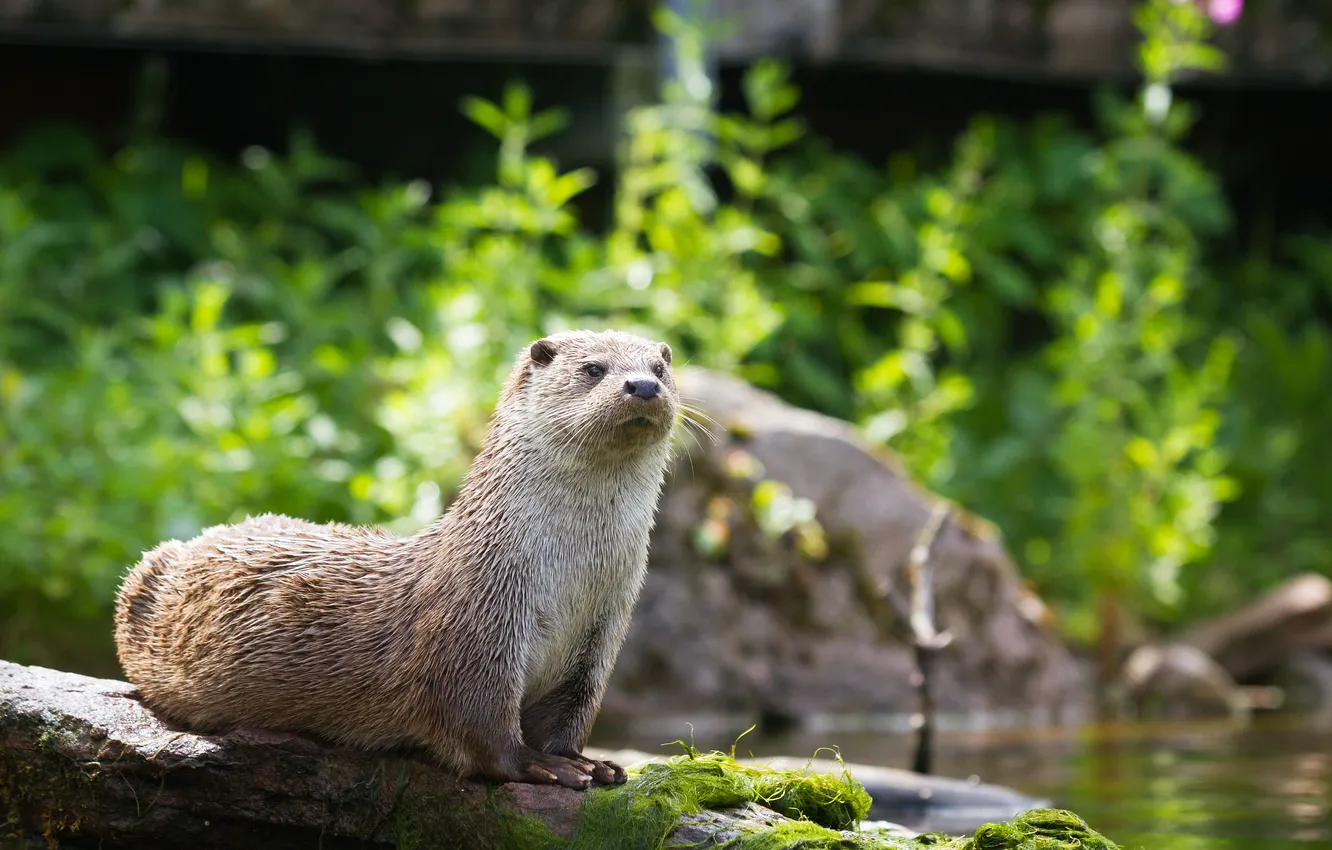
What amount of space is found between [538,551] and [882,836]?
105cm

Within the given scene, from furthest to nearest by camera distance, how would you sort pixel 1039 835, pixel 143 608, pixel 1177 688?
pixel 1177 688, pixel 143 608, pixel 1039 835

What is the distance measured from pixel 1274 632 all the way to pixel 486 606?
7511mm

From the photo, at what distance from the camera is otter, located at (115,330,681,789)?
149 inches

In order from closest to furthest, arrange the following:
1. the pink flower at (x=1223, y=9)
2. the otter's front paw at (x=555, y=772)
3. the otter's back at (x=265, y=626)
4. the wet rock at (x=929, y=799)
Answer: the otter's front paw at (x=555, y=772), the otter's back at (x=265, y=626), the wet rock at (x=929, y=799), the pink flower at (x=1223, y=9)

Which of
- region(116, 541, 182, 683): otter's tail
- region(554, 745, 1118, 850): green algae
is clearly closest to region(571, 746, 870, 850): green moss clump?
region(554, 745, 1118, 850): green algae

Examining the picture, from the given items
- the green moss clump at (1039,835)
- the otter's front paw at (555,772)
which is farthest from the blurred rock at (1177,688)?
the otter's front paw at (555,772)

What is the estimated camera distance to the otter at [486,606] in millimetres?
3789

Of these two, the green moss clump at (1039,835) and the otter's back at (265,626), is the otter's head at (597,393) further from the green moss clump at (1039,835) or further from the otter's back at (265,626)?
the green moss clump at (1039,835)

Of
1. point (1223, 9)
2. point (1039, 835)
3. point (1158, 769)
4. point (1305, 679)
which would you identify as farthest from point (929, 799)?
point (1223, 9)

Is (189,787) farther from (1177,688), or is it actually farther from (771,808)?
(1177,688)

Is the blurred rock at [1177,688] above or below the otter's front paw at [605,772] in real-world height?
→ above

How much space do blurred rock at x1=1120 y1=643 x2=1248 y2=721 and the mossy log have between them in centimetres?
545

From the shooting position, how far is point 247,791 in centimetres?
389

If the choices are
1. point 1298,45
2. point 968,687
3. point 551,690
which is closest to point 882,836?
point 551,690
